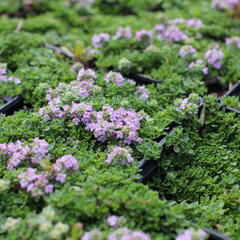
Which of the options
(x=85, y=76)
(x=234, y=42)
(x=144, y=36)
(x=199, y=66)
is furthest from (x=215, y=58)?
(x=85, y=76)

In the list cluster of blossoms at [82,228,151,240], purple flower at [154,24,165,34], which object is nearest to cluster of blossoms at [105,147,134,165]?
cluster of blossoms at [82,228,151,240]

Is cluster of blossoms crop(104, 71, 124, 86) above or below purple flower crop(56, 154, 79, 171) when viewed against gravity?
above

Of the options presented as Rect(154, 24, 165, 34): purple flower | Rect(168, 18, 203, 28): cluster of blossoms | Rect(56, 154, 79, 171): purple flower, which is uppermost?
Rect(168, 18, 203, 28): cluster of blossoms

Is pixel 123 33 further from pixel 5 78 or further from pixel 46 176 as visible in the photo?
pixel 46 176

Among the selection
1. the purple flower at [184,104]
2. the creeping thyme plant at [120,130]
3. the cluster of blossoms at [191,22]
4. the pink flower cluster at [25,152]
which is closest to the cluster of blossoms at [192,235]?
the creeping thyme plant at [120,130]

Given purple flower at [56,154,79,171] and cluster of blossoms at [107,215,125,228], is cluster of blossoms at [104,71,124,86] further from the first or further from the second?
cluster of blossoms at [107,215,125,228]

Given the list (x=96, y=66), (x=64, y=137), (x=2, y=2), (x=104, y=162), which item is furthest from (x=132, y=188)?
(x=2, y=2)

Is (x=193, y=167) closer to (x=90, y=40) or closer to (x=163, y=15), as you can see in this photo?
(x=90, y=40)

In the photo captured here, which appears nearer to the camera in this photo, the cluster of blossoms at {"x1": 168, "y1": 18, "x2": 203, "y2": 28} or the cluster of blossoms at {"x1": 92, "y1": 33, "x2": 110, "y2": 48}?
the cluster of blossoms at {"x1": 92, "y1": 33, "x2": 110, "y2": 48}
